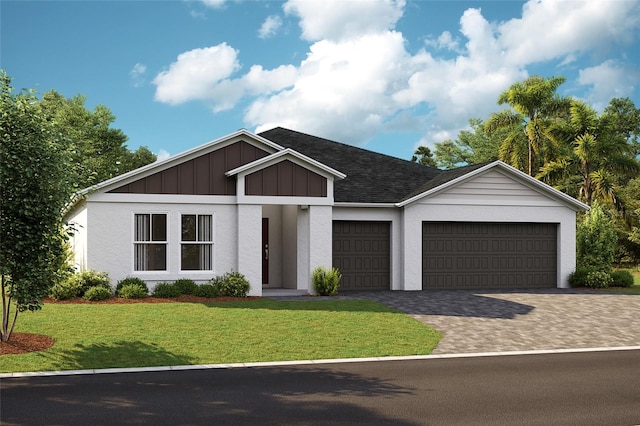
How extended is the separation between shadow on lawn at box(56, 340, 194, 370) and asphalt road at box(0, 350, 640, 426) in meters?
0.77

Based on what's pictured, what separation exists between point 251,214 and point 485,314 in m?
7.96

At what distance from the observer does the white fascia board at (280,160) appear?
20.9 meters

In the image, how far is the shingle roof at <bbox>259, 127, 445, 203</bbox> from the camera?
23.9 meters

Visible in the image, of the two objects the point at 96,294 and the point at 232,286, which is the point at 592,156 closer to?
the point at 232,286

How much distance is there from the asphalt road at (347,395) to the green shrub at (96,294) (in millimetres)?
8531

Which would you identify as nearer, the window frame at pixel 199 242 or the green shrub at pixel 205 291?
the green shrub at pixel 205 291

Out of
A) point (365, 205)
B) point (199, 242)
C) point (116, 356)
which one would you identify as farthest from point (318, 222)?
point (116, 356)

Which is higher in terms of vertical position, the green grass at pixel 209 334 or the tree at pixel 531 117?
the tree at pixel 531 117

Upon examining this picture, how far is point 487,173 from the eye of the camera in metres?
24.2

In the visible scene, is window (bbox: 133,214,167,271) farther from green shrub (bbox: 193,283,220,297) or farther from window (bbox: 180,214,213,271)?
green shrub (bbox: 193,283,220,297)

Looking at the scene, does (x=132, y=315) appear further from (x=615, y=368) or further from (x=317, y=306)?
(x=615, y=368)

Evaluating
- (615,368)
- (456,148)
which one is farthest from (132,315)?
(456,148)

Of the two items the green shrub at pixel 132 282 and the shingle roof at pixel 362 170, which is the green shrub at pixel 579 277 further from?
the green shrub at pixel 132 282

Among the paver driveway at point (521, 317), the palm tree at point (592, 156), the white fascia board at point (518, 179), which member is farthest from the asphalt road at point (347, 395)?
the palm tree at point (592, 156)
